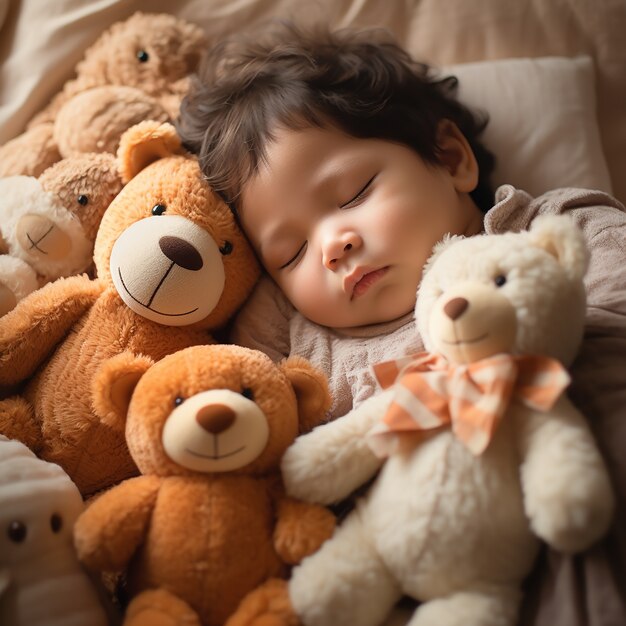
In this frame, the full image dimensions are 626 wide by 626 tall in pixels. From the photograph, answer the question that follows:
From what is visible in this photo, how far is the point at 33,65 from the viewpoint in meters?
1.32

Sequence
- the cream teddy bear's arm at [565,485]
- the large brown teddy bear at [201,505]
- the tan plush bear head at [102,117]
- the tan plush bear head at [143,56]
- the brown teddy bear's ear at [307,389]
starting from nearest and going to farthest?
the cream teddy bear's arm at [565,485], the large brown teddy bear at [201,505], the brown teddy bear's ear at [307,389], the tan plush bear head at [102,117], the tan plush bear head at [143,56]

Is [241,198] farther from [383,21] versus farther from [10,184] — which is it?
[383,21]

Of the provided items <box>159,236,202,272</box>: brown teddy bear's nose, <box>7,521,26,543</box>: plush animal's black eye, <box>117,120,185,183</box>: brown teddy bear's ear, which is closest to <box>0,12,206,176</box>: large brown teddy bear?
<box>117,120,185,183</box>: brown teddy bear's ear

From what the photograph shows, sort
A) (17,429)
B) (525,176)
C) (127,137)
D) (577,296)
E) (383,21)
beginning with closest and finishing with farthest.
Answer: (577,296) → (17,429) → (127,137) → (525,176) → (383,21)

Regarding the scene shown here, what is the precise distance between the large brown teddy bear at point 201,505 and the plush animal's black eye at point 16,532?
54mm

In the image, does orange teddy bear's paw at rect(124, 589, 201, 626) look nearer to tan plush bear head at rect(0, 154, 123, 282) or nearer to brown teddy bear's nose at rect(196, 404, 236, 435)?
brown teddy bear's nose at rect(196, 404, 236, 435)

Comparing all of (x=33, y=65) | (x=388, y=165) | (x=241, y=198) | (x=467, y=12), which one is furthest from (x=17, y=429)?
(x=467, y=12)

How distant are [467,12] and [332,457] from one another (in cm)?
105

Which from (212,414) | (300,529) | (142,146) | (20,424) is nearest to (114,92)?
(142,146)

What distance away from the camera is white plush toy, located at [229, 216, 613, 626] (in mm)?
616

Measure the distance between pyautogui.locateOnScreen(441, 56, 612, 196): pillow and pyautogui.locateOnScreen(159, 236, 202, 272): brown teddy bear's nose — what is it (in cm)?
66

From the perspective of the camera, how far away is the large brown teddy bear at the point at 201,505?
2.21ft

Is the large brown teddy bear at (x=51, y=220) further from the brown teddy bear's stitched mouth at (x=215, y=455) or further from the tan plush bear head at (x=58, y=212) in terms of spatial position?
the brown teddy bear's stitched mouth at (x=215, y=455)

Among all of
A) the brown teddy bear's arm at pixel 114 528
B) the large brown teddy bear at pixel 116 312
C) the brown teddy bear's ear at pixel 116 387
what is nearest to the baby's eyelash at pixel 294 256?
the large brown teddy bear at pixel 116 312
